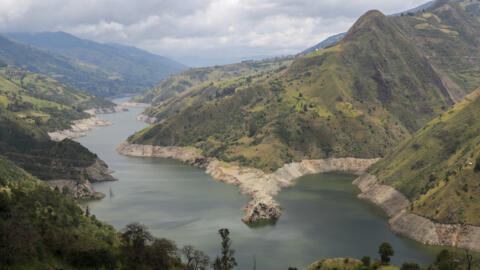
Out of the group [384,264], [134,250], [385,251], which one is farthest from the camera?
[385,251]

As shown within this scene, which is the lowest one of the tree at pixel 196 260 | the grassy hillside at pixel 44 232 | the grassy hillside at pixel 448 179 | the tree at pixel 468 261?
the tree at pixel 196 260

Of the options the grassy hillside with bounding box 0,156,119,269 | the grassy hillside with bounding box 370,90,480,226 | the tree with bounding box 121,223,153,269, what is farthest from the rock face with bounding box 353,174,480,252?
the grassy hillside with bounding box 0,156,119,269

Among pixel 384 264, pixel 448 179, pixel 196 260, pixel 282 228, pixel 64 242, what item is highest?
pixel 448 179

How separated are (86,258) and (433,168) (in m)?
135

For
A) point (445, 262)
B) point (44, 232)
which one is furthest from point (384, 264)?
point (44, 232)

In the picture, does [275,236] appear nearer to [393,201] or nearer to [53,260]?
[393,201]

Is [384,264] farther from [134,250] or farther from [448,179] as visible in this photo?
[448,179]

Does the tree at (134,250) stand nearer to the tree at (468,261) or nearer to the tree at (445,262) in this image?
the tree at (445,262)

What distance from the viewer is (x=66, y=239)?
321 feet

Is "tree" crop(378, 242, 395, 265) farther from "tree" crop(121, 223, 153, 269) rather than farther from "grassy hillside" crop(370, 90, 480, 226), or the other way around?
"tree" crop(121, 223, 153, 269)

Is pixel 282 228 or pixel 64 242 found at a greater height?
pixel 64 242

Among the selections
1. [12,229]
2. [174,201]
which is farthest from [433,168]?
[12,229]

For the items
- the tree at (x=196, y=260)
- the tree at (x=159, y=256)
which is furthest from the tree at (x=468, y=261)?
the tree at (x=159, y=256)

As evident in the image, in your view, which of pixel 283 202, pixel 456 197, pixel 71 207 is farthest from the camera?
pixel 283 202
